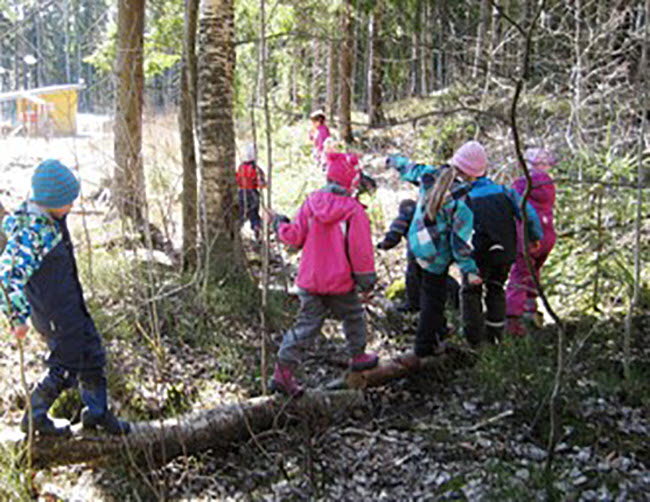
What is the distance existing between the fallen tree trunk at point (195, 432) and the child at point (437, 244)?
828 millimetres

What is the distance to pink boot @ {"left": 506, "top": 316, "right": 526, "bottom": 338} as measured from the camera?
18.7ft

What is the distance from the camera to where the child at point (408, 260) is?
5.76 m

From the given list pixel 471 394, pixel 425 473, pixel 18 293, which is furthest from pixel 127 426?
pixel 471 394

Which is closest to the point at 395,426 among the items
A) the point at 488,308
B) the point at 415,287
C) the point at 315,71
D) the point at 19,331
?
the point at 488,308

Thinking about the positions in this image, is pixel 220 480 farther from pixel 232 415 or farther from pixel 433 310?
pixel 433 310

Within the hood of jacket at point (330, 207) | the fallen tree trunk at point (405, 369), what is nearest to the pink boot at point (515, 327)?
the fallen tree trunk at point (405, 369)

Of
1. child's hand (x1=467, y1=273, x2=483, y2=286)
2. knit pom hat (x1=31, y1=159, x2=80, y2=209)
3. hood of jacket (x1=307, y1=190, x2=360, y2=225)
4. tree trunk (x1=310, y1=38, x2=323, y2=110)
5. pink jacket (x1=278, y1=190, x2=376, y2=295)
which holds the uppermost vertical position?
tree trunk (x1=310, y1=38, x2=323, y2=110)

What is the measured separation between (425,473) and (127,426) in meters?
1.89

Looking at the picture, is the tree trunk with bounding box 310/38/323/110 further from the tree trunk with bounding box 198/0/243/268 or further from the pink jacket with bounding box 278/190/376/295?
the pink jacket with bounding box 278/190/376/295

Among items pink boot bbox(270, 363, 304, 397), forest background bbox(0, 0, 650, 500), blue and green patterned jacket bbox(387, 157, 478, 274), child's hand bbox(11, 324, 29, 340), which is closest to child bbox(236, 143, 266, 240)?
forest background bbox(0, 0, 650, 500)

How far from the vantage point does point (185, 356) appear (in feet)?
18.0

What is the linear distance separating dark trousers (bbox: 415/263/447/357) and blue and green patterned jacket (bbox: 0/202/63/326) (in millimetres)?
2822

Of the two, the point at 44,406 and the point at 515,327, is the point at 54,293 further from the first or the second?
the point at 515,327

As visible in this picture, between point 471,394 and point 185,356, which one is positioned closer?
point 471,394
